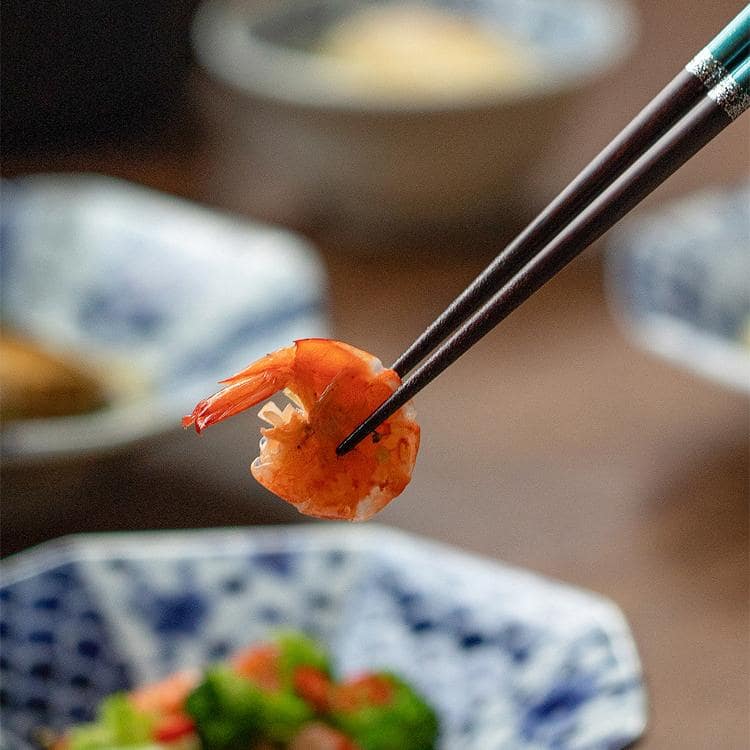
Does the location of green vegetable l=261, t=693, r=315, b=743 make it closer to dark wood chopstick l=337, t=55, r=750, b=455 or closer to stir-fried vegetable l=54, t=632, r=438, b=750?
stir-fried vegetable l=54, t=632, r=438, b=750

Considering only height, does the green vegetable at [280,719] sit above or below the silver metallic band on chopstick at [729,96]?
below

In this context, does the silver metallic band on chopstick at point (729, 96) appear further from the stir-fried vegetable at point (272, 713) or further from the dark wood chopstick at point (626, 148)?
the stir-fried vegetable at point (272, 713)

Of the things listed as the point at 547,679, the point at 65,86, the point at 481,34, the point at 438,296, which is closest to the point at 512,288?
the point at 547,679

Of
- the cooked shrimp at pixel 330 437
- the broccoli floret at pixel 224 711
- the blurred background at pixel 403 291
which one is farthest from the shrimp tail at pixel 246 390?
the blurred background at pixel 403 291

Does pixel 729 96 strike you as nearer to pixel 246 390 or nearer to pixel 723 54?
pixel 723 54

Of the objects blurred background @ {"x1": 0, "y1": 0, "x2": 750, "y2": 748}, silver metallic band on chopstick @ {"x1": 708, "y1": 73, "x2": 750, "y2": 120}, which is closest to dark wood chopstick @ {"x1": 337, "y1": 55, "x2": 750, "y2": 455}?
silver metallic band on chopstick @ {"x1": 708, "y1": 73, "x2": 750, "y2": 120}

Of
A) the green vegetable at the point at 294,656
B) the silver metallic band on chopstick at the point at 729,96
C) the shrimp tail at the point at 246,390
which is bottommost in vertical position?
the green vegetable at the point at 294,656
